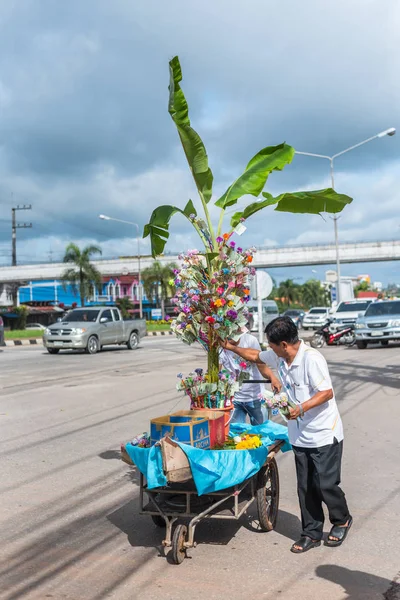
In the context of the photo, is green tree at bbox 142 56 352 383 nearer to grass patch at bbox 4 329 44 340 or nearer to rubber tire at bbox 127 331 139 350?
rubber tire at bbox 127 331 139 350

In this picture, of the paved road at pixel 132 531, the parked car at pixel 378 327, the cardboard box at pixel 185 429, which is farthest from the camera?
the parked car at pixel 378 327

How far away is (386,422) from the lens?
9844 mm

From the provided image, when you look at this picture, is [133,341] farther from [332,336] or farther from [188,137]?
[188,137]

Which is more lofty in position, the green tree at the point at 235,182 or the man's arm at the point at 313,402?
the green tree at the point at 235,182

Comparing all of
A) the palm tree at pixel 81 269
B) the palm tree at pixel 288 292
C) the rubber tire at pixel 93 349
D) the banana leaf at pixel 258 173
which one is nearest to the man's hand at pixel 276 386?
the banana leaf at pixel 258 173

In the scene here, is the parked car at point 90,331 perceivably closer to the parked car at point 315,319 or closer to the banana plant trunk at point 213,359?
the banana plant trunk at point 213,359

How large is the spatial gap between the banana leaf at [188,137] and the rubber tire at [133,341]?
21.1 metres

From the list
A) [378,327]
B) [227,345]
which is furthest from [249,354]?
[378,327]

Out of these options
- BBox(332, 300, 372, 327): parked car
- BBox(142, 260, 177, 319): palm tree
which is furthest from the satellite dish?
BBox(142, 260, 177, 319): palm tree

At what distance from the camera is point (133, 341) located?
2755 cm

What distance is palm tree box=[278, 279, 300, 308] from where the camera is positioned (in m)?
142

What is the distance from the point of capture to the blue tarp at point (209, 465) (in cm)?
443

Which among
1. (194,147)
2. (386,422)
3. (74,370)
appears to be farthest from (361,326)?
(194,147)

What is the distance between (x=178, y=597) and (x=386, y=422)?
652cm
